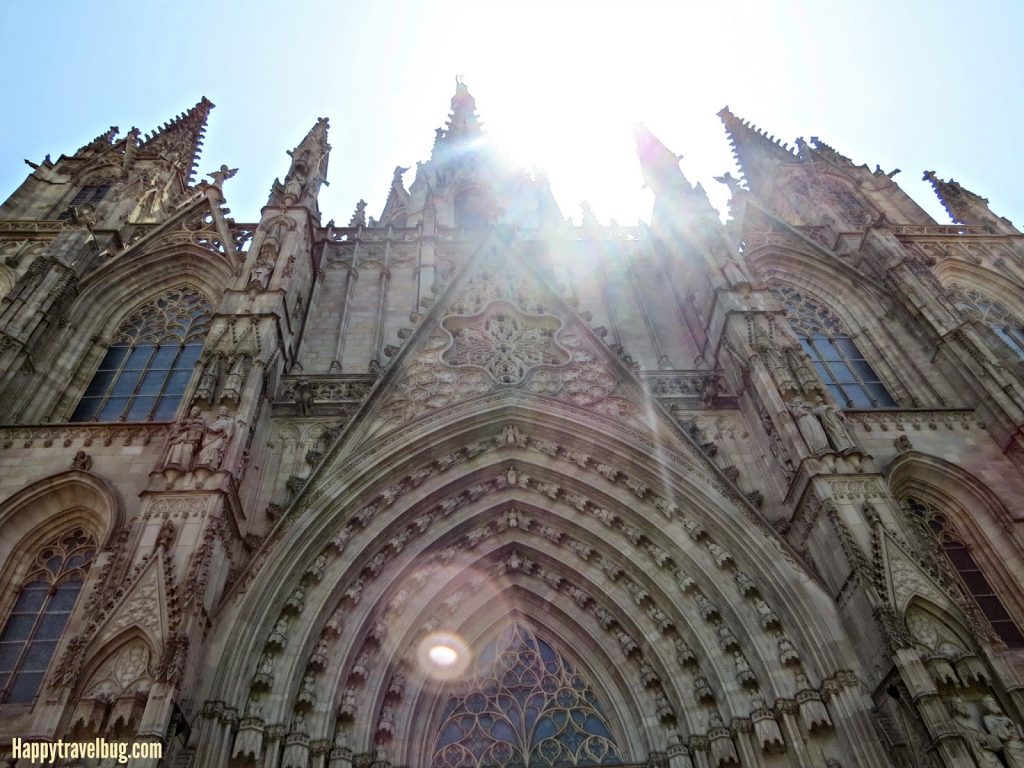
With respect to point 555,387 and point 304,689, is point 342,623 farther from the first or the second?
point 555,387

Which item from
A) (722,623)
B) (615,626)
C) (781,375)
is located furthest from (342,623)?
(781,375)

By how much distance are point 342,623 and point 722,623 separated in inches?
202

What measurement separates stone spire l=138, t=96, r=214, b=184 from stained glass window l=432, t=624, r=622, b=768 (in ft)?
71.2

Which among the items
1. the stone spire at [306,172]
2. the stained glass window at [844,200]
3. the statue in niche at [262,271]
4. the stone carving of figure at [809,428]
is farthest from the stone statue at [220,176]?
the stained glass window at [844,200]

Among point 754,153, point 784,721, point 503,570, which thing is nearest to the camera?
point 784,721

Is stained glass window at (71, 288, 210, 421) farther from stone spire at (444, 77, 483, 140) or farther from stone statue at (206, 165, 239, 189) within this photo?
stone spire at (444, 77, 483, 140)

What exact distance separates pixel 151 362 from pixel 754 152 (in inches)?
955

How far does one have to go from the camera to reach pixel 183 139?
28062mm

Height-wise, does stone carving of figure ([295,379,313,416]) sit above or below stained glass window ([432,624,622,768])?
above

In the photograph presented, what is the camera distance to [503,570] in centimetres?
1132

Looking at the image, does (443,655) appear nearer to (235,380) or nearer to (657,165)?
(235,380)

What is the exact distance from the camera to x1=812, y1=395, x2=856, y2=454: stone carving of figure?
33.2 ft

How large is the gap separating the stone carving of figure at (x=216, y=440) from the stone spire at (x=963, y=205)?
20478 mm

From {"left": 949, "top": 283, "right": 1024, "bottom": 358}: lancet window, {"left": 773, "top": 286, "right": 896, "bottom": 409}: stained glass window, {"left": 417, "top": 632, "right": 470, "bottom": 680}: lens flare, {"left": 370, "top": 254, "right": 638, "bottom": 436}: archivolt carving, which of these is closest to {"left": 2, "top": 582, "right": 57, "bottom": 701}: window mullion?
{"left": 417, "top": 632, "right": 470, "bottom": 680}: lens flare
